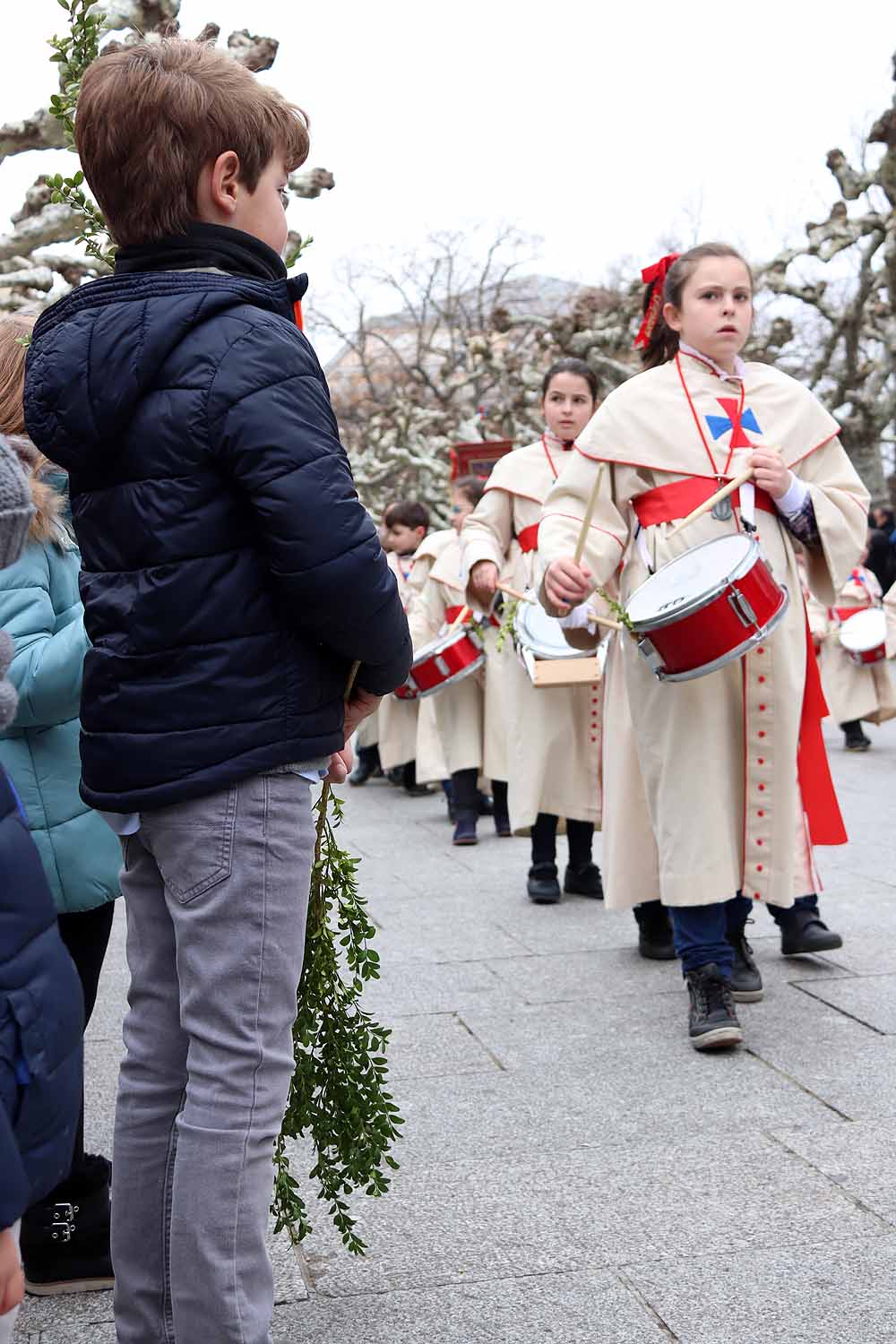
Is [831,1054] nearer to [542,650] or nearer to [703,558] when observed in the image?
[703,558]

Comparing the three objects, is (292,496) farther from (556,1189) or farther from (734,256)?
(734,256)

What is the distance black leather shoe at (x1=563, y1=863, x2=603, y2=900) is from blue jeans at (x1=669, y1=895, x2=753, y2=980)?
2068mm

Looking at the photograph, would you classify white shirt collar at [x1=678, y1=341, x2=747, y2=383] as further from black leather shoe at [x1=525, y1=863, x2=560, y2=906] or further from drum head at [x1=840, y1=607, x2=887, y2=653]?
drum head at [x1=840, y1=607, x2=887, y2=653]

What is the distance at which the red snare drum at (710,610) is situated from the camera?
12.2 ft

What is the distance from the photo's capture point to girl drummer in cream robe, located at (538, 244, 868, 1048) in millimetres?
4117

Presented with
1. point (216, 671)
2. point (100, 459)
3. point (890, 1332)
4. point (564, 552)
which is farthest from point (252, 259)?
point (564, 552)

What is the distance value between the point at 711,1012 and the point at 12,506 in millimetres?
2888

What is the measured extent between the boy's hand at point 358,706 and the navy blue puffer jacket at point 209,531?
11 centimetres

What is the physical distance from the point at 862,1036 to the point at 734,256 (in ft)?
6.82

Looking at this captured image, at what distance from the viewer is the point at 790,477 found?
4.12m

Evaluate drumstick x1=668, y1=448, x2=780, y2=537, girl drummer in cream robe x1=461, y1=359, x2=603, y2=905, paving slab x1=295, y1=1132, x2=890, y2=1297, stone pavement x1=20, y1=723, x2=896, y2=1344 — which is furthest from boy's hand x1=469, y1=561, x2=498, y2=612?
paving slab x1=295, y1=1132, x2=890, y2=1297

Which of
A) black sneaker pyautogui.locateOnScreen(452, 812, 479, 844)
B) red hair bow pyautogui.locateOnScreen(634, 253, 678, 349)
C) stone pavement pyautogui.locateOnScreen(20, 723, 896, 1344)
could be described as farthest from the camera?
black sneaker pyautogui.locateOnScreen(452, 812, 479, 844)

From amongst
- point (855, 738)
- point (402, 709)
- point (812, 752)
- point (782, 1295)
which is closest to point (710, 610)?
point (812, 752)

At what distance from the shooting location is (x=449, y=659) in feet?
26.8
